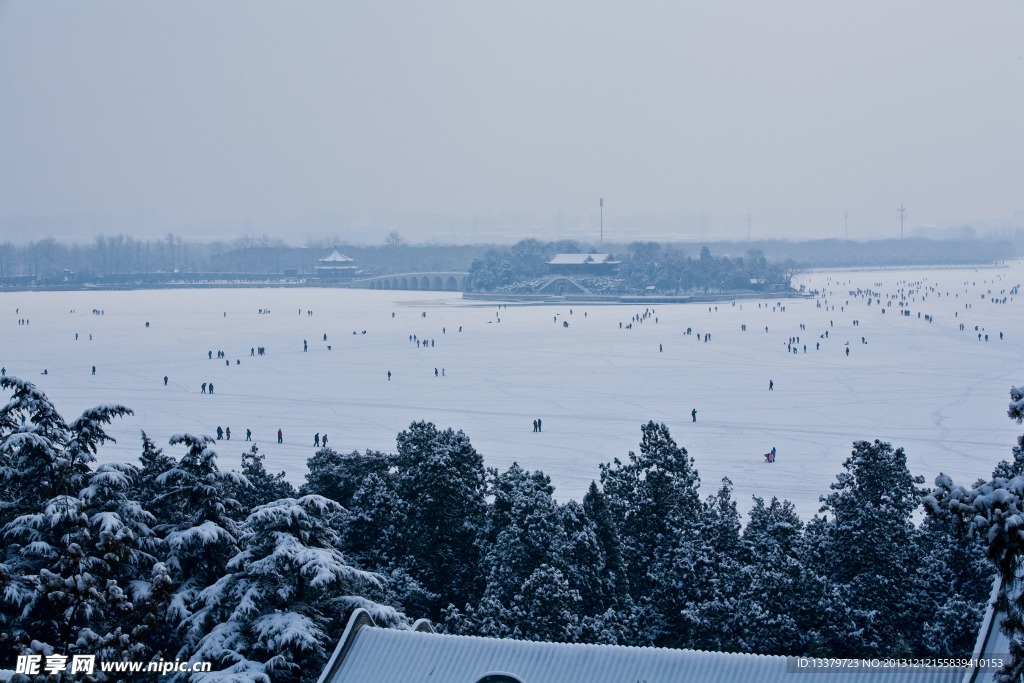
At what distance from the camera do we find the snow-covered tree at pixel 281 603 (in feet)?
25.2

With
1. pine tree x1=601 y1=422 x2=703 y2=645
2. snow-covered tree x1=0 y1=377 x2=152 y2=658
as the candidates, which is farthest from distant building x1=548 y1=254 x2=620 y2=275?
snow-covered tree x1=0 y1=377 x2=152 y2=658

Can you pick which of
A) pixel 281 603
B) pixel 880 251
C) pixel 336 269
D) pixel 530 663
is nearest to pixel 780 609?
pixel 530 663

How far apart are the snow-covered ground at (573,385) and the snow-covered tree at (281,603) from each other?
806 cm

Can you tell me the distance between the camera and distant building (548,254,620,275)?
8838cm

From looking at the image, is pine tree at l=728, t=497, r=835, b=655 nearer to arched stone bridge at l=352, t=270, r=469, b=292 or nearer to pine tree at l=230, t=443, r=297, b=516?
pine tree at l=230, t=443, r=297, b=516

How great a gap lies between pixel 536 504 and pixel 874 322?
1698 inches

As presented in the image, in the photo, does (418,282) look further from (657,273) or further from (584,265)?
(657,273)

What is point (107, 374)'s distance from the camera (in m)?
31.6

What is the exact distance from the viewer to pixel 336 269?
114375 mm

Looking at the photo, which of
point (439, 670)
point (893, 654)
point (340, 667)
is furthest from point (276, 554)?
point (893, 654)

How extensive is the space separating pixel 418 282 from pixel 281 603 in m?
99.3

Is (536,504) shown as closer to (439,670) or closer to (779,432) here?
(439,670)

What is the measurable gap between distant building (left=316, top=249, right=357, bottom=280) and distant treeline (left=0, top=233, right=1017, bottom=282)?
3474 mm

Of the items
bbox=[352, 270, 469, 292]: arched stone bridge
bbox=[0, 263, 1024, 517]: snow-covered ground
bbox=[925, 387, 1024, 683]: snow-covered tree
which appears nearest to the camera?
bbox=[925, 387, 1024, 683]: snow-covered tree
